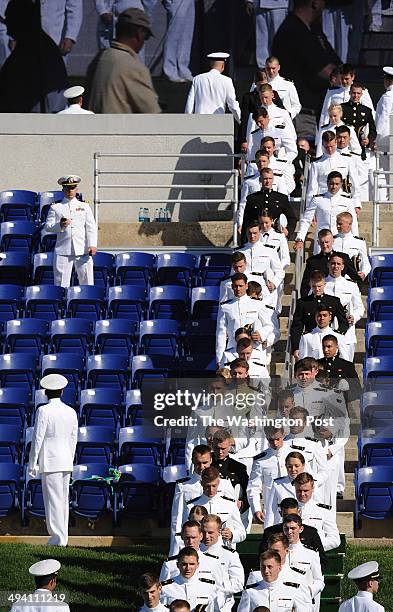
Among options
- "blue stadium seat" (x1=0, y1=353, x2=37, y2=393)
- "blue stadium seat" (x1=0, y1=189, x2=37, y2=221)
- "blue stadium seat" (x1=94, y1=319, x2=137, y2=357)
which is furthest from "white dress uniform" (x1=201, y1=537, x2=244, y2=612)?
"blue stadium seat" (x1=0, y1=189, x2=37, y2=221)

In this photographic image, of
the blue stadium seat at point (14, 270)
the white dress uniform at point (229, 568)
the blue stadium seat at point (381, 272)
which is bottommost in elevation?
the white dress uniform at point (229, 568)

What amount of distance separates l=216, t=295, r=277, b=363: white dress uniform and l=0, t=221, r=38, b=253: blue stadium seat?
402 centimetres

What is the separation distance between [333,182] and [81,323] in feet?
10.1

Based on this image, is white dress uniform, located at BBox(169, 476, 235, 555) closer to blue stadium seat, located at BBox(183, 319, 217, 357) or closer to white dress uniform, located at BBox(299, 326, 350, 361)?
white dress uniform, located at BBox(299, 326, 350, 361)

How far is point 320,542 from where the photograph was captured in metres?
18.6

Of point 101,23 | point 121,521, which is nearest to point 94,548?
point 121,521

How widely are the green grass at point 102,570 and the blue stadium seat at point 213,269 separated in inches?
177

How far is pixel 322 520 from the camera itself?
757 inches

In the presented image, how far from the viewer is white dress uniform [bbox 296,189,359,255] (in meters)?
24.0

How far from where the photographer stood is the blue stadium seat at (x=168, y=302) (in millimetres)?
24625

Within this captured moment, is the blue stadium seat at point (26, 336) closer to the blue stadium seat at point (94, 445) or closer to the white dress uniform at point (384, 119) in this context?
the blue stadium seat at point (94, 445)

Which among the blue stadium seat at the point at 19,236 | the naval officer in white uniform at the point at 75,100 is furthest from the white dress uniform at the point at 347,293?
the naval officer in white uniform at the point at 75,100

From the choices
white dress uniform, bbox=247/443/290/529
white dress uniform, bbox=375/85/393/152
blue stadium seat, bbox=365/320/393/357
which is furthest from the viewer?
white dress uniform, bbox=375/85/393/152

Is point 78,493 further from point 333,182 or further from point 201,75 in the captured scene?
point 201,75
